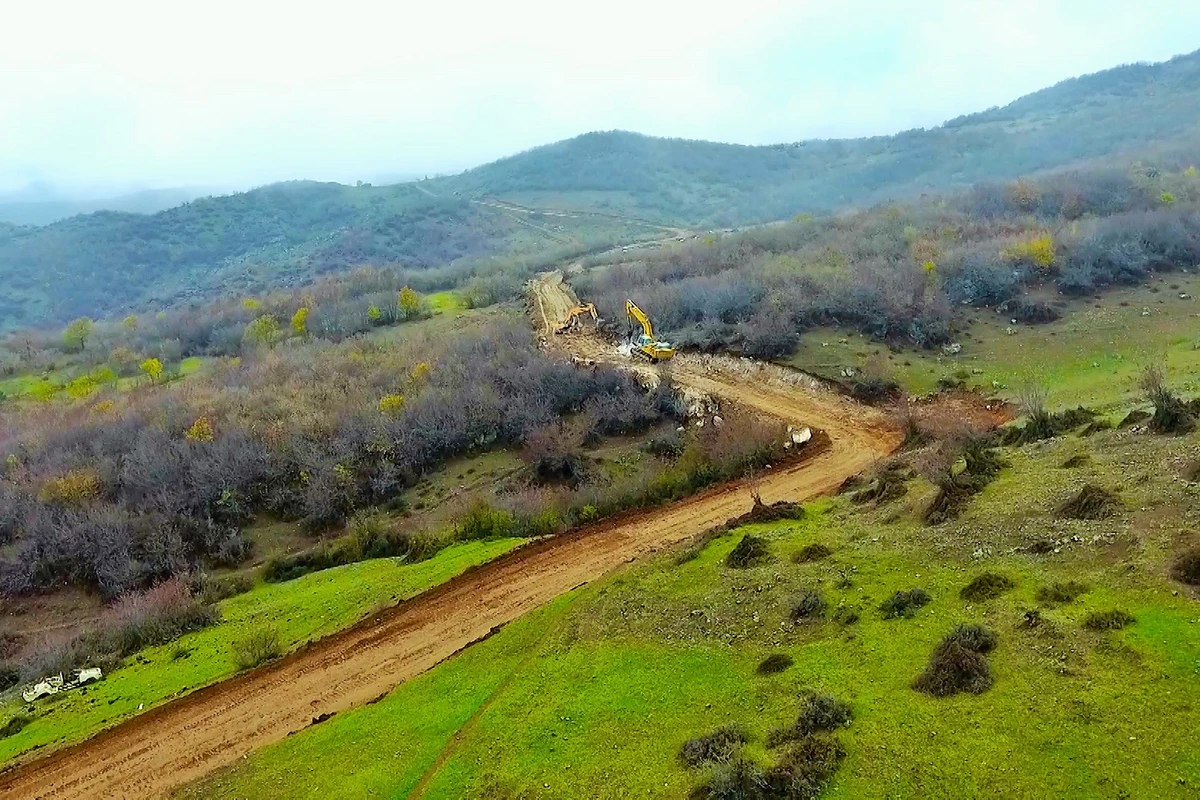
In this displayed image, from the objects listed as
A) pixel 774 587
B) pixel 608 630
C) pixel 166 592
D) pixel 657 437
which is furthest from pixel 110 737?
pixel 657 437

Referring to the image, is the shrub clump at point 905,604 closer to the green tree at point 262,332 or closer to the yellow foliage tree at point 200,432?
the yellow foliage tree at point 200,432

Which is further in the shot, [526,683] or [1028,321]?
[1028,321]

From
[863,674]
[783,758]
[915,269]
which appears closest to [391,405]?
[915,269]

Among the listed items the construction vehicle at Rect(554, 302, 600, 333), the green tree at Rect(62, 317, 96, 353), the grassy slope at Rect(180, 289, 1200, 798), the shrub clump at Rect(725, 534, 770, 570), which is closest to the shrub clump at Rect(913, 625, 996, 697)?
the grassy slope at Rect(180, 289, 1200, 798)

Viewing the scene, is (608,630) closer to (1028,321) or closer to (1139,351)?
(1139,351)

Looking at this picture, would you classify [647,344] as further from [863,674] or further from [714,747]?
[714,747]

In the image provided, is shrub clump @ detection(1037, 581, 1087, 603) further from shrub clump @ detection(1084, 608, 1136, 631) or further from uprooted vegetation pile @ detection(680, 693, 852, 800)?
uprooted vegetation pile @ detection(680, 693, 852, 800)
